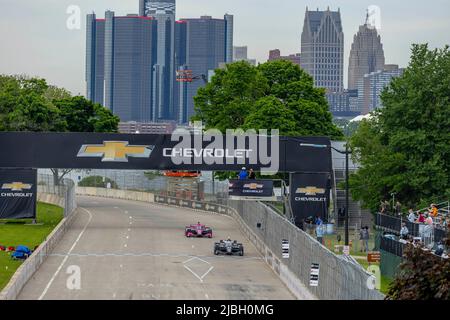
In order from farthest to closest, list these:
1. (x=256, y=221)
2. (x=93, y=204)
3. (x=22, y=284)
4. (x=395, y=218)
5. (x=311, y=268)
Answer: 1. (x=93, y=204)
2. (x=256, y=221)
3. (x=395, y=218)
4. (x=22, y=284)
5. (x=311, y=268)

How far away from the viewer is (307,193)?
239 feet

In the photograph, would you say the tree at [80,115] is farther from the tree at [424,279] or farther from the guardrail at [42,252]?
the tree at [424,279]

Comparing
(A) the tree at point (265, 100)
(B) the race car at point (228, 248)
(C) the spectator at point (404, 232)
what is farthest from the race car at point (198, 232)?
(A) the tree at point (265, 100)

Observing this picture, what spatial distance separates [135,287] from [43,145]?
88.2ft

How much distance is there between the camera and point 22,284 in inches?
1861

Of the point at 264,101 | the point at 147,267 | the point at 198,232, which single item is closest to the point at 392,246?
the point at 147,267

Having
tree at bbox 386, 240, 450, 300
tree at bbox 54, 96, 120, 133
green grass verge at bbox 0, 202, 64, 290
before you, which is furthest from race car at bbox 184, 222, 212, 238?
tree at bbox 54, 96, 120, 133

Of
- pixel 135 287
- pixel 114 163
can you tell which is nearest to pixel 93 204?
pixel 114 163

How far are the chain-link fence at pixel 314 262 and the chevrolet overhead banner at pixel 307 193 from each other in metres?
3.59

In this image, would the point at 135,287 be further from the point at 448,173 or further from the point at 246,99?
the point at 246,99

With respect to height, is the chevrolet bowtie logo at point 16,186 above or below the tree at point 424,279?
below

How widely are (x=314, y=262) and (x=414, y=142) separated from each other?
3639 centimetres

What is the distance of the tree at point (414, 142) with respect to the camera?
7669 cm

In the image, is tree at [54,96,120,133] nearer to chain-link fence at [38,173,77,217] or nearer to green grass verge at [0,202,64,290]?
chain-link fence at [38,173,77,217]
